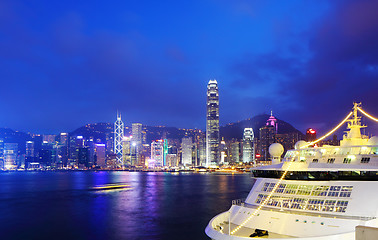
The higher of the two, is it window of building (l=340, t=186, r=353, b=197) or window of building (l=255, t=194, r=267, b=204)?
window of building (l=340, t=186, r=353, b=197)

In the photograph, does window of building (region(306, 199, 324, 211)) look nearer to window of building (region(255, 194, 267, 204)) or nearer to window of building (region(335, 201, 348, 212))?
window of building (region(335, 201, 348, 212))

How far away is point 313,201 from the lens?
59.7 feet

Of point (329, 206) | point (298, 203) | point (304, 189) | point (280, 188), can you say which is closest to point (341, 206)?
point (329, 206)

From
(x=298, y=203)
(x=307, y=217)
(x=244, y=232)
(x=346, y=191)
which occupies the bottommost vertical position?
(x=244, y=232)

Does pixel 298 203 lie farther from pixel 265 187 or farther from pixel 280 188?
pixel 265 187

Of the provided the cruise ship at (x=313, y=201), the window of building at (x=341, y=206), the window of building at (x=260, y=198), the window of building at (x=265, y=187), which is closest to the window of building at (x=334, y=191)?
the cruise ship at (x=313, y=201)

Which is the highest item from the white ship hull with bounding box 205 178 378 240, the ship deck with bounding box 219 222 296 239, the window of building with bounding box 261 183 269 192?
the window of building with bounding box 261 183 269 192

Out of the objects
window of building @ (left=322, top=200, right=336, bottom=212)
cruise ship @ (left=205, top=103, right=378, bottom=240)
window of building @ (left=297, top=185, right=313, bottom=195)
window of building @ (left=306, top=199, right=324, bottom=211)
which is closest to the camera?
cruise ship @ (left=205, top=103, right=378, bottom=240)

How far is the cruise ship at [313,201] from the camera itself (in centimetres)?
1622

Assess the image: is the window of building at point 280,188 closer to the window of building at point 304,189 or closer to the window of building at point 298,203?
the window of building at point 304,189

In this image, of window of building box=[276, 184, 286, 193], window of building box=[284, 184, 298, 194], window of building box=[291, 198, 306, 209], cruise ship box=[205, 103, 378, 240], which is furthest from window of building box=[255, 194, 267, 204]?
window of building box=[291, 198, 306, 209]

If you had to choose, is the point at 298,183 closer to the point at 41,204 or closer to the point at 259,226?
the point at 259,226

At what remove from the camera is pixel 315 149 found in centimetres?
2267

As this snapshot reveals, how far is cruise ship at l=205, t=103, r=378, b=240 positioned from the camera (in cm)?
1622
